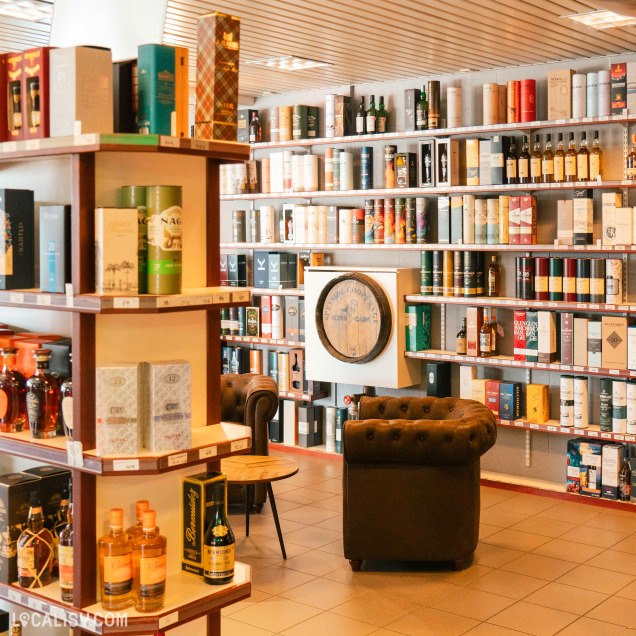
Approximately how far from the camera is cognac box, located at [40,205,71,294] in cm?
274

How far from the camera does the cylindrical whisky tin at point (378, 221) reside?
23.6 ft

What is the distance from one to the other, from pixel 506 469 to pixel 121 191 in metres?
4.83

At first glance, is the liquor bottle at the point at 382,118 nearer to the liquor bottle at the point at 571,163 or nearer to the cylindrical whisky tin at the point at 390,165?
the cylindrical whisky tin at the point at 390,165

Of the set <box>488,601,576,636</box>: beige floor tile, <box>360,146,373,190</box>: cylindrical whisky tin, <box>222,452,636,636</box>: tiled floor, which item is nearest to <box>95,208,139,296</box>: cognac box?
<box>222,452,636,636</box>: tiled floor

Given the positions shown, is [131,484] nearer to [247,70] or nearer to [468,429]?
[468,429]

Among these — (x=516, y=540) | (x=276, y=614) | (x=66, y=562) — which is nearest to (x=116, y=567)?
(x=66, y=562)

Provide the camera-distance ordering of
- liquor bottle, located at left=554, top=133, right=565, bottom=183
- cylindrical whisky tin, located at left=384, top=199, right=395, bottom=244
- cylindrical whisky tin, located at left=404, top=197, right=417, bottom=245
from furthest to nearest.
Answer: cylindrical whisky tin, located at left=384, top=199, right=395, bottom=244, cylindrical whisky tin, located at left=404, top=197, right=417, bottom=245, liquor bottle, located at left=554, top=133, right=565, bottom=183

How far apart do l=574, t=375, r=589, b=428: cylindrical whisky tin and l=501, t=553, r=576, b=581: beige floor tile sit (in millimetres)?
1380

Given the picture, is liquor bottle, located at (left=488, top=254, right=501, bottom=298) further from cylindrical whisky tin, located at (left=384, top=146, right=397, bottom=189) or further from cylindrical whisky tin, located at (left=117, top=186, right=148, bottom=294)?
cylindrical whisky tin, located at (left=117, top=186, right=148, bottom=294)

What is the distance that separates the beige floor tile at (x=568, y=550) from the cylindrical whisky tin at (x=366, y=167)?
3269 millimetres

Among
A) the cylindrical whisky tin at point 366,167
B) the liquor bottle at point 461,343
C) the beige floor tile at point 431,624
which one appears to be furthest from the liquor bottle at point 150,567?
the cylindrical whisky tin at point 366,167

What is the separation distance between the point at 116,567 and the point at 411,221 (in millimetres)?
4787

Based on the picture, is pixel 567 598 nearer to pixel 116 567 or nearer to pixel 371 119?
pixel 116 567

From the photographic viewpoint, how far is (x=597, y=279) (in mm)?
6090
